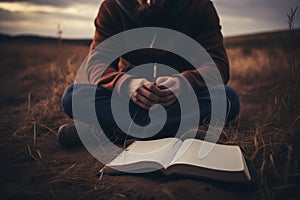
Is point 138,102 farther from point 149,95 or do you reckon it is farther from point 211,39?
point 211,39

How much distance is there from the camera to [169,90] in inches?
64.7

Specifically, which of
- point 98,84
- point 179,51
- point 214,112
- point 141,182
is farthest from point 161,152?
point 179,51

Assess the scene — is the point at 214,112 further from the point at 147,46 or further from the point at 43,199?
the point at 43,199

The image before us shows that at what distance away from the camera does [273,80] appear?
3.79 meters

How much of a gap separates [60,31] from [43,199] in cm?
225

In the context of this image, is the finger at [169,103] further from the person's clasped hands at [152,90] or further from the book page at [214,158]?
the book page at [214,158]

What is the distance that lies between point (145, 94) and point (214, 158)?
55 centimetres

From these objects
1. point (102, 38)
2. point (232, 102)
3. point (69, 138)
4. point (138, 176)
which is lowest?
point (69, 138)

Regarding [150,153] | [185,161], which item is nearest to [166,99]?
[150,153]

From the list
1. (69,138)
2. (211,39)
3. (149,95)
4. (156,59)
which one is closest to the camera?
(149,95)

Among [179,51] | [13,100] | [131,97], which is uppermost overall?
[179,51]

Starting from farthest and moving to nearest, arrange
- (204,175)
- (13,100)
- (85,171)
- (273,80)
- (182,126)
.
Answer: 1. (273,80)
2. (13,100)
3. (182,126)
4. (85,171)
5. (204,175)

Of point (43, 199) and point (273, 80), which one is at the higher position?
point (43, 199)

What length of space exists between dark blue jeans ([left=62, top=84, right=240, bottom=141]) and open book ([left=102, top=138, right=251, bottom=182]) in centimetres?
36
